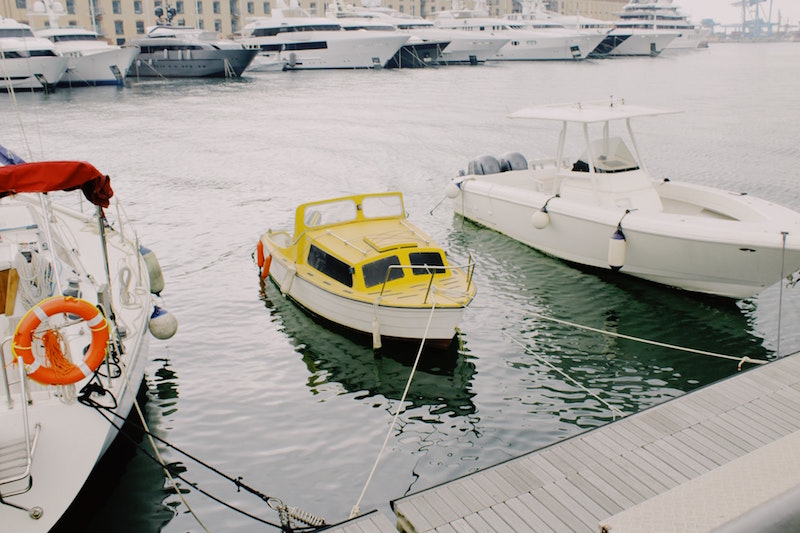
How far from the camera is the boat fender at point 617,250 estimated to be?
14.2 metres

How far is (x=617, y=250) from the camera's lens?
14273mm

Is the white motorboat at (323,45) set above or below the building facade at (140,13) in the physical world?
below

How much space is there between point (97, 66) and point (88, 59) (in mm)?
1011

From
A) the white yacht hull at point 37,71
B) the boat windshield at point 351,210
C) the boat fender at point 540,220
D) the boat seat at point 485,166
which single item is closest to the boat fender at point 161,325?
the boat windshield at point 351,210

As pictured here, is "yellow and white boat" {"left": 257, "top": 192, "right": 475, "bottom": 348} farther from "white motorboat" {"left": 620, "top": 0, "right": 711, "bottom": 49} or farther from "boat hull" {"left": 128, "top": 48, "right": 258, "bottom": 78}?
"white motorboat" {"left": 620, "top": 0, "right": 711, "bottom": 49}

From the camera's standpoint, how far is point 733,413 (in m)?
7.85

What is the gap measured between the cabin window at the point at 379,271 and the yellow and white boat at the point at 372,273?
2 centimetres

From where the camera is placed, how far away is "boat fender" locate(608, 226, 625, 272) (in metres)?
14.2

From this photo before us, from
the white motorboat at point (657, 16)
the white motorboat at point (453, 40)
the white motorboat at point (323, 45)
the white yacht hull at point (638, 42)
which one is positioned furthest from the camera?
the white motorboat at point (657, 16)

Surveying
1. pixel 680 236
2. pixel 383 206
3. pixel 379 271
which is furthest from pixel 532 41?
pixel 379 271

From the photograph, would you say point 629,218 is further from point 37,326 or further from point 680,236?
point 37,326

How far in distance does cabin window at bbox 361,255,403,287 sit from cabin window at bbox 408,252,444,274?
294 millimetres

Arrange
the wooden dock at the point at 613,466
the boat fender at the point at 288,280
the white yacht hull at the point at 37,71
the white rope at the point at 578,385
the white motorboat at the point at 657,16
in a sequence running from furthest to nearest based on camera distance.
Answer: the white motorboat at the point at 657,16 < the white yacht hull at the point at 37,71 < the boat fender at the point at 288,280 < the white rope at the point at 578,385 < the wooden dock at the point at 613,466

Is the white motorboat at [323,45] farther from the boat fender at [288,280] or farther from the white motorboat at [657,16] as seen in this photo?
the boat fender at [288,280]
